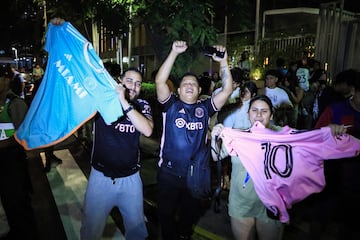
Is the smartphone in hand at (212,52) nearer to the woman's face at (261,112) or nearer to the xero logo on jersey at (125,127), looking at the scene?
the woman's face at (261,112)

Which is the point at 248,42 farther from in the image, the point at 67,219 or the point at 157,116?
the point at 67,219

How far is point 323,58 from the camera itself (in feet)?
31.0

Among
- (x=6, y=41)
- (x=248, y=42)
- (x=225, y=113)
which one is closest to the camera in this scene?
(x=225, y=113)

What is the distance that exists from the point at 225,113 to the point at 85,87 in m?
2.57

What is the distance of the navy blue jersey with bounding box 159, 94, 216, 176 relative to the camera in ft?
11.1

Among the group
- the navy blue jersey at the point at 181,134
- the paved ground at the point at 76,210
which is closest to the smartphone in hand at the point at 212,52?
Answer: the navy blue jersey at the point at 181,134

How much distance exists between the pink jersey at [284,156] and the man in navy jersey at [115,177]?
0.95 meters

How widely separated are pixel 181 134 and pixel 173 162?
32cm

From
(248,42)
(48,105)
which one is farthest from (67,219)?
(248,42)

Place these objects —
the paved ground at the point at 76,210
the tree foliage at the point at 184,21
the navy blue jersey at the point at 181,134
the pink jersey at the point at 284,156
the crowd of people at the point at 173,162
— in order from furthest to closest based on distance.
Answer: the tree foliage at the point at 184,21 < the paved ground at the point at 76,210 < the navy blue jersey at the point at 181,134 < the crowd of people at the point at 173,162 < the pink jersey at the point at 284,156

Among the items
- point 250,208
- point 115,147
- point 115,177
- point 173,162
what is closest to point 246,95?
point 173,162

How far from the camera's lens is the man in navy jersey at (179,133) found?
337 cm

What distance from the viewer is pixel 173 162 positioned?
3.40m

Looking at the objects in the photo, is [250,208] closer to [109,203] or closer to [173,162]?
[173,162]
